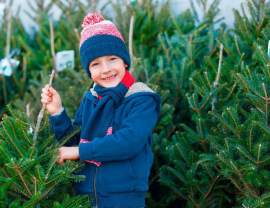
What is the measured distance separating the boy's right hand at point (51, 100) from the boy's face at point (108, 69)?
0.25 m

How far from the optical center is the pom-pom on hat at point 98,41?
1.93 metres

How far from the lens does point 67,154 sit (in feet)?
6.13

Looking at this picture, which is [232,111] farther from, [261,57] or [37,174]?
[37,174]

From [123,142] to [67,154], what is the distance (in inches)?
13.1

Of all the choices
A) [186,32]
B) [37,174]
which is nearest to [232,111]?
[37,174]

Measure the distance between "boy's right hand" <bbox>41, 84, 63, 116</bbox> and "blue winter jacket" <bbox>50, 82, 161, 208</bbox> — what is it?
342 mm

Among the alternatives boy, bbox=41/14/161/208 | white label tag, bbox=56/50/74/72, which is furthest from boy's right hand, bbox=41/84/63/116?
white label tag, bbox=56/50/74/72

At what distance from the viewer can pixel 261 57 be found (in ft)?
6.86

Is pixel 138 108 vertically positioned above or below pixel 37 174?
above

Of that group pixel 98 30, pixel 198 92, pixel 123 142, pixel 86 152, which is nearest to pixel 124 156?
pixel 123 142

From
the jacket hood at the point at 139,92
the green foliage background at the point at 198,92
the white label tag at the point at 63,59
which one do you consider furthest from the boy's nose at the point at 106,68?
the white label tag at the point at 63,59

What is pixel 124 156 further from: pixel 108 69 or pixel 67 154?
pixel 108 69

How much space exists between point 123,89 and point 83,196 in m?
0.63

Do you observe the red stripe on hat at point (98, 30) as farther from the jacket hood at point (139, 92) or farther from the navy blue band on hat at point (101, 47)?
the jacket hood at point (139, 92)
